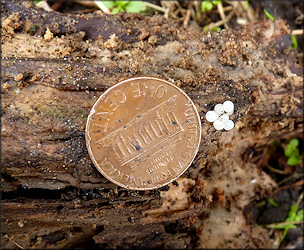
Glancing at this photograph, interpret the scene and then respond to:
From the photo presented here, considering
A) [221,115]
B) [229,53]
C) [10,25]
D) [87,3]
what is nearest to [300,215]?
[221,115]

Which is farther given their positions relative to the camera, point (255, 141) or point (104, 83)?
point (255, 141)

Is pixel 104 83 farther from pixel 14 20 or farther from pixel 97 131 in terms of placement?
pixel 14 20

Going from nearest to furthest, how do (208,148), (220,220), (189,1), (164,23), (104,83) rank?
(104,83), (208,148), (164,23), (220,220), (189,1)

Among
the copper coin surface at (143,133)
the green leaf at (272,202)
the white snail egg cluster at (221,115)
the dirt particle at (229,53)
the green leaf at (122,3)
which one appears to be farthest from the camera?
the green leaf at (272,202)

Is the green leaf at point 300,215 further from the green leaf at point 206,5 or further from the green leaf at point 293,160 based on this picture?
the green leaf at point 206,5

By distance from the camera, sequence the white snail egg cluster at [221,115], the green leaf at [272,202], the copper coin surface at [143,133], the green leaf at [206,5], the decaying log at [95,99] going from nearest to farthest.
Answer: the copper coin surface at [143,133], the decaying log at [95,99], the white snail egg cluster at [221,115], the green leaf at [206,5], the green leaf at [272,202]

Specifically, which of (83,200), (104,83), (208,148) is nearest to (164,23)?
(104,83)

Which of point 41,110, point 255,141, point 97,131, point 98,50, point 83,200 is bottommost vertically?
point 255,141

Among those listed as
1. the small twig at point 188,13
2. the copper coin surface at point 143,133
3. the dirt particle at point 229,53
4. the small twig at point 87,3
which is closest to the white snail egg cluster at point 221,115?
the copper coin surface at point 143,133
